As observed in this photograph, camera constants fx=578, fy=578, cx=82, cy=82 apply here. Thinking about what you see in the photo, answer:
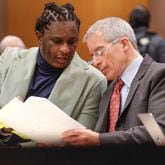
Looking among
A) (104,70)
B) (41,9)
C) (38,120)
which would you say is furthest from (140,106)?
(41,9)

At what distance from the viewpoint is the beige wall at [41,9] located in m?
6.35

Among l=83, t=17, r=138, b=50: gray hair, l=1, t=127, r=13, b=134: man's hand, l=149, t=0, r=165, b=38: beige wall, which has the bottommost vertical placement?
l=149, t=0, r=165, b=38: beige wall

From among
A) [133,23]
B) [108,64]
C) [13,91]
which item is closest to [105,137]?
[108,64]

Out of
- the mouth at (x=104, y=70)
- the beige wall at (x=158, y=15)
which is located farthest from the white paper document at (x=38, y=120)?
the beige wall at (x=158, y=15)

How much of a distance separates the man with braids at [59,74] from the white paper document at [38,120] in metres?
0.30

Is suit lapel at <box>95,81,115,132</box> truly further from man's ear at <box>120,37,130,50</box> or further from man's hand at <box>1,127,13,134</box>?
man's hand at <box>1,127,13,134</box>

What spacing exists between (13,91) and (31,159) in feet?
4.71

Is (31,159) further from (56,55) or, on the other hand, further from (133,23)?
(133,23)

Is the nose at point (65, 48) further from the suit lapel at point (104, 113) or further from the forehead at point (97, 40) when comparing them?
the suit lapel at point (104, 113)

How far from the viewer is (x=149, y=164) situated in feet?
4.43

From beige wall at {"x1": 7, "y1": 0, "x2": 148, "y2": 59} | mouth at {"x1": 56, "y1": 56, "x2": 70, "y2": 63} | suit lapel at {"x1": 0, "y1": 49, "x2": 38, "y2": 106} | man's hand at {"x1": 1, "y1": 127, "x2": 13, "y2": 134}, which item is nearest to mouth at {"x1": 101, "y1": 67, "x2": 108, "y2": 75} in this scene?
mouth at {"x1": 56, "y1": 56, "x2": 70, "y2": 63}

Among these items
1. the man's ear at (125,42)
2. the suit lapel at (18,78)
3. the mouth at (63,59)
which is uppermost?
the man's ear at (125,42)

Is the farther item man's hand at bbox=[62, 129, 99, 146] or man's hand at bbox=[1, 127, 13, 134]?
man's hand at bbox=[1, 127, 13, 134]

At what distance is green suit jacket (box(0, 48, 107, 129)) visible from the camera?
267cm
